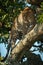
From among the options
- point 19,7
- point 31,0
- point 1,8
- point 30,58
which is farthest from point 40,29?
point 30,58

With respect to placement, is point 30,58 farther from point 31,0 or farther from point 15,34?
point 31,0

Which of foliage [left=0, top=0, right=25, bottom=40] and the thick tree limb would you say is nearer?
the thick tree limb

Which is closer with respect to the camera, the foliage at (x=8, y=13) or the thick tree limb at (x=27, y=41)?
the thick tree limb at (x=27, y=41)

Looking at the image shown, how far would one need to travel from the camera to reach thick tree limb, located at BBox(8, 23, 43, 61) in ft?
10.0

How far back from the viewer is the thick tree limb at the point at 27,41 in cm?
306

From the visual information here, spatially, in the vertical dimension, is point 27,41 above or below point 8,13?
below

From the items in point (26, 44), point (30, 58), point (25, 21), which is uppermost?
point (25, 21)

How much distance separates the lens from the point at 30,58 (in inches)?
200

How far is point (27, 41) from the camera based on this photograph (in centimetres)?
338

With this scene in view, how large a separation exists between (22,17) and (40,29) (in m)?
0.64

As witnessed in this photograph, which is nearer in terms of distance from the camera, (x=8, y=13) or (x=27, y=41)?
(x=27, y=41)

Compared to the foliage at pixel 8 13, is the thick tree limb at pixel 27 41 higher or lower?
lower

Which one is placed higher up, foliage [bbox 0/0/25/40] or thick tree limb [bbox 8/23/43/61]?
foliage [bbox 0/0/25/40]

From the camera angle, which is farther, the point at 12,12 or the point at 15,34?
the point at 15,34
